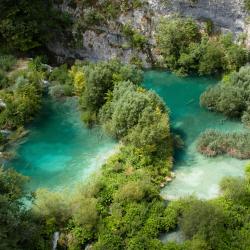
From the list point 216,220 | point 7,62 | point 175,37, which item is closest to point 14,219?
point 216,220

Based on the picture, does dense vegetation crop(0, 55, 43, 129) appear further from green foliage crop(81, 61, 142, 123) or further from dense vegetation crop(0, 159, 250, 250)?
dense vegetation crop(0, 159, 250, 250)

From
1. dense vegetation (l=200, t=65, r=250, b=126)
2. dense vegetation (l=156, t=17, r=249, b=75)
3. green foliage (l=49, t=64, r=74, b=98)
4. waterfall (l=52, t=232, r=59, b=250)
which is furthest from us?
dense vegetation (l=156, t=17, r=249, b=75)

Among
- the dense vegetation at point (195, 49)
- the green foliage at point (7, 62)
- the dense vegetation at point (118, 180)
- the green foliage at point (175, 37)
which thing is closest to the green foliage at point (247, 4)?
the dense vegetation at point (195, 49)

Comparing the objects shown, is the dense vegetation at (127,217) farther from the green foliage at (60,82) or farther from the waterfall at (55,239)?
the green foliage at (60,82)

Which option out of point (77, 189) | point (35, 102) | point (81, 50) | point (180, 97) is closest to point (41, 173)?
point (77, 189)

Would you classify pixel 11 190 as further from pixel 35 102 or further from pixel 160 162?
pixel 35 102

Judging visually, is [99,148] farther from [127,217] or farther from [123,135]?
[127,217]

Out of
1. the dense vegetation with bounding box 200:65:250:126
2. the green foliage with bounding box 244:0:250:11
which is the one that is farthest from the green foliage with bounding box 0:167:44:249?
the green foliage with bounding box 244:0:250:11
